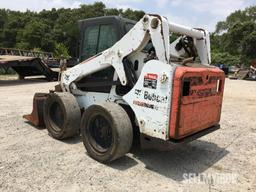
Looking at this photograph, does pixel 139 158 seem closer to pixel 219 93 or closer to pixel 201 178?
pixel 201 178

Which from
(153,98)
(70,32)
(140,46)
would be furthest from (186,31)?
(70,32)

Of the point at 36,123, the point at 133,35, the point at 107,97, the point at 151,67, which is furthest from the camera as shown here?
the point at 36,123

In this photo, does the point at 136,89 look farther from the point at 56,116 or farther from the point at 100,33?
the point at 56,116

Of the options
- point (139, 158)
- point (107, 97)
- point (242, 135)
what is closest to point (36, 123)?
point (107, 97)

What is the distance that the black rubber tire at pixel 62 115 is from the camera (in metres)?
5.36

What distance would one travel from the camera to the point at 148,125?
14.0ft

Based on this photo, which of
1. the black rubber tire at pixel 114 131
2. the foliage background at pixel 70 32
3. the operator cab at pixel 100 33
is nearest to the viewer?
the black rubber tire at pixel 114 131

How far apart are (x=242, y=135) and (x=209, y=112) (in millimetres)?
2260

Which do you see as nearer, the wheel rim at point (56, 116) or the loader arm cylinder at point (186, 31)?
the loader arm cylinder at point (186, 31)

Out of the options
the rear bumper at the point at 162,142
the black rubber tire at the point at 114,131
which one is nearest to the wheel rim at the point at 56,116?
the black rubber tire at the point at 114,131

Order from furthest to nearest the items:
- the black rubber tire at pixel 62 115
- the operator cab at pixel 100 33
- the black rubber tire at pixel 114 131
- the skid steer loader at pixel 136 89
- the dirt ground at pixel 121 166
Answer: the black rubber tire at pixel 62 115
the operator cab at pixel 100 33
the black rubber tire at pixel 114 131
the skid steer loader at pixel 136 89
the dirt ground at pixel 121 166

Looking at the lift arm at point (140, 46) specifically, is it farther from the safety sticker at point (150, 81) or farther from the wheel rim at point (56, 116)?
the wheel rim at point (56, 116)

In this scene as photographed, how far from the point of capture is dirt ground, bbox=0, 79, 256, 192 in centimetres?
389

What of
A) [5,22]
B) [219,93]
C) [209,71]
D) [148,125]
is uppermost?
[5,22]
